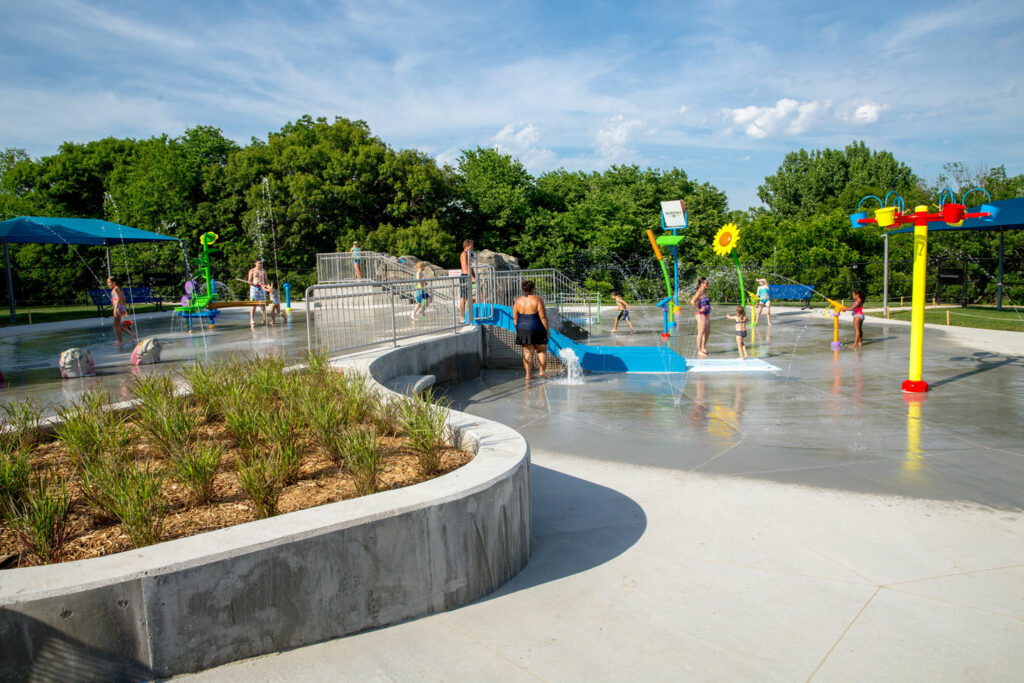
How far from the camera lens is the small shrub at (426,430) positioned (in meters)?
4.91

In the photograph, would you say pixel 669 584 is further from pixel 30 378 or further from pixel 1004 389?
pixel 30 378

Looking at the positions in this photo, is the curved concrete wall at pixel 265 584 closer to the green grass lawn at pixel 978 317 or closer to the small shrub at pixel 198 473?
the small shrub at pixel 198 473

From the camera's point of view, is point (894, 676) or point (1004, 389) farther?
point (1004, 389)

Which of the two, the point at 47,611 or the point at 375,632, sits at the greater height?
the point at 47,611

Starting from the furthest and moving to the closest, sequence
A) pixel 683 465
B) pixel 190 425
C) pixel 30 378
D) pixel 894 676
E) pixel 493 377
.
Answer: pixel 493 377 < pixel 30 378 < pixel 683 465 < pixel 190 425 < pixel 894 676

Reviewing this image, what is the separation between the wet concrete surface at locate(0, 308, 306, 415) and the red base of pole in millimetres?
9762

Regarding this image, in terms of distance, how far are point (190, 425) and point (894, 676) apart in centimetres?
522

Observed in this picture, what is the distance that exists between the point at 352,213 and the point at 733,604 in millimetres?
38527

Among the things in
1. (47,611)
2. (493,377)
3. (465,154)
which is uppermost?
(465,154)

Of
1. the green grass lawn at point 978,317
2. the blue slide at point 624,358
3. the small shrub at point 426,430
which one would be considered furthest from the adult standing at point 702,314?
the small shrub at point 426,430

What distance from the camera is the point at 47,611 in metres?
3.02

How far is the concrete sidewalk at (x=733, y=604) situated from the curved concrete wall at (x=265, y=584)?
5.6 inches

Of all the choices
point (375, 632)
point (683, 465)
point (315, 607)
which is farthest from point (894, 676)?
point (683, 465)

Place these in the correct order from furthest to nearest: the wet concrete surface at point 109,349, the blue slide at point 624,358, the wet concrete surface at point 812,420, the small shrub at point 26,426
A: the blue slide at point 624,358
the wet concrete surface at point 109,349
the wet concrete surface at point 812,420
the small shrub at point 26,426
